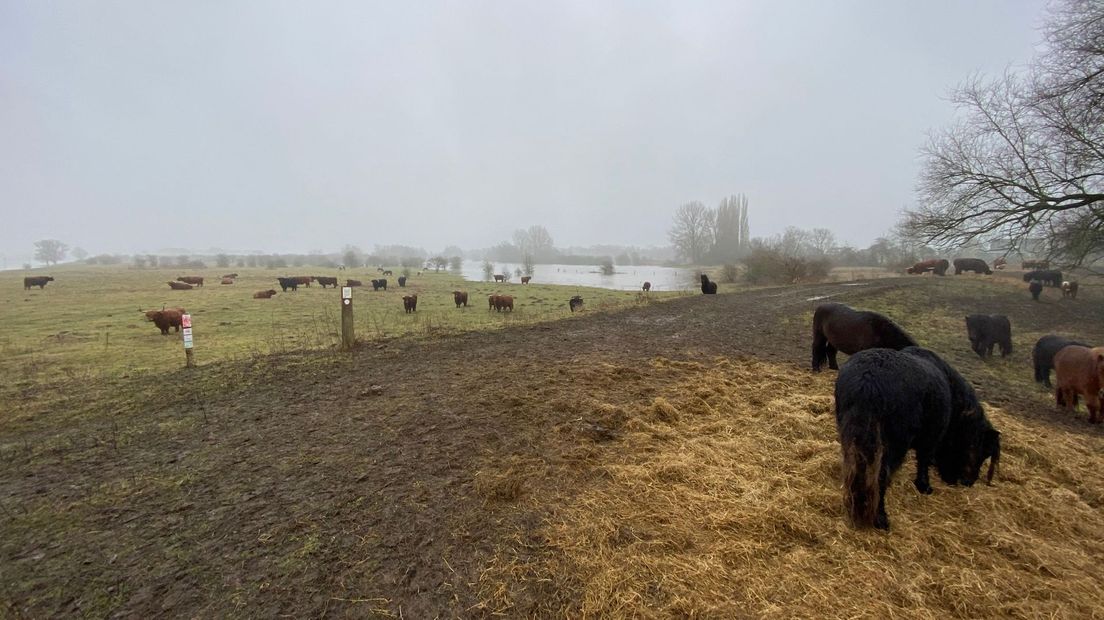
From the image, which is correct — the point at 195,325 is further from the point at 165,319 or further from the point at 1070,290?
the point at 1070,290

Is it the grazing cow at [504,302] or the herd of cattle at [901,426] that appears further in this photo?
the grazing cow at [504,302]

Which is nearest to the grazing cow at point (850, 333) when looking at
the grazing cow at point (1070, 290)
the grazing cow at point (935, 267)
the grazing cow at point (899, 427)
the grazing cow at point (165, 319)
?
the grazing cow at point (899, 427)

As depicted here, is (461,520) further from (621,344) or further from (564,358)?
(621,344)

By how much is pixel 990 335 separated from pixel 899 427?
9.90 meters

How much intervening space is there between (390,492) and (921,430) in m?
4.67

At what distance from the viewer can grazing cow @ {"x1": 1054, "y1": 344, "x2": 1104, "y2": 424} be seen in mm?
5520

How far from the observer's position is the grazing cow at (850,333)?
5902 millimetres

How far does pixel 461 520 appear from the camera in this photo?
3.19 metres

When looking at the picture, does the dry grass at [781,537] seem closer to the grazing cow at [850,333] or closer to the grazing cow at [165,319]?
the grazing cow at [850,333]

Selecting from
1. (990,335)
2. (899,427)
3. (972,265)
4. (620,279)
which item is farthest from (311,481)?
(620,279)

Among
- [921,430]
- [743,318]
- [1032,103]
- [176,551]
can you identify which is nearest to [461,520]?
[176,551]

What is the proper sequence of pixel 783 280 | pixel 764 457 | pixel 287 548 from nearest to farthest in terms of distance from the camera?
pixel 287 548 → pixel 764 457 → pixel 783 280

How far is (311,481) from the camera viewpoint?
Result: 3840 mm

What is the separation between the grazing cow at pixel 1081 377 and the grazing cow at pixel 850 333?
2.38 meters
